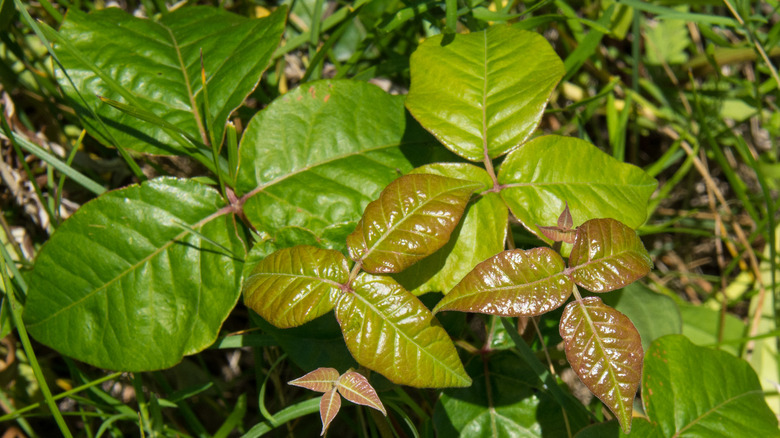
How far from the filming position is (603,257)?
1479mm

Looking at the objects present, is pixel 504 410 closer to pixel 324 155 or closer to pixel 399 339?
pixel 399 339

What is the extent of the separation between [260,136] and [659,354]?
54.7 inches

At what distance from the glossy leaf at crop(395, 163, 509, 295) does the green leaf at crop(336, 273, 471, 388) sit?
16 cm

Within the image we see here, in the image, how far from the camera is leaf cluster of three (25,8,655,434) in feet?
4.98

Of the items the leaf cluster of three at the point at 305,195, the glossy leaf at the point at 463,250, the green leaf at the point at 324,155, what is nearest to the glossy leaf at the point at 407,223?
the leaf cluster of three at the point at 305,195

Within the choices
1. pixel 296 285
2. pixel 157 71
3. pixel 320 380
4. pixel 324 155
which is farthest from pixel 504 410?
pixel 157 71

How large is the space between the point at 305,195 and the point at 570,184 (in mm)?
773

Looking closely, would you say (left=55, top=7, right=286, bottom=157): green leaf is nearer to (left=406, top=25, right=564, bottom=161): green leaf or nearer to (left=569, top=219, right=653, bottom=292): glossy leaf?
(left=406, top=25, right=564, bottom=161): green leaf

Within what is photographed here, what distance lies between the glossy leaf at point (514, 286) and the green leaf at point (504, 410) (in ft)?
1.81

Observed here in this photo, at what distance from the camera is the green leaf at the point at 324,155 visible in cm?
177

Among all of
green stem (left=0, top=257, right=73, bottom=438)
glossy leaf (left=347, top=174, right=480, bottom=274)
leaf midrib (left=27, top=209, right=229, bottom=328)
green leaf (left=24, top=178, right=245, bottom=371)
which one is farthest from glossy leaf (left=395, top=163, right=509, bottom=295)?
green stem (left=0, top=257, right=73, bottom=438)

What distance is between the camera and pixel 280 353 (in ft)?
7.20

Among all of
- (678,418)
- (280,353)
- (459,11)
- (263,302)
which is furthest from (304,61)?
(678,418)

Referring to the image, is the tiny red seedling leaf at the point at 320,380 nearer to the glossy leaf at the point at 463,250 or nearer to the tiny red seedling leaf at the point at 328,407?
the tiny red seedling leaf at the point at 328,407
